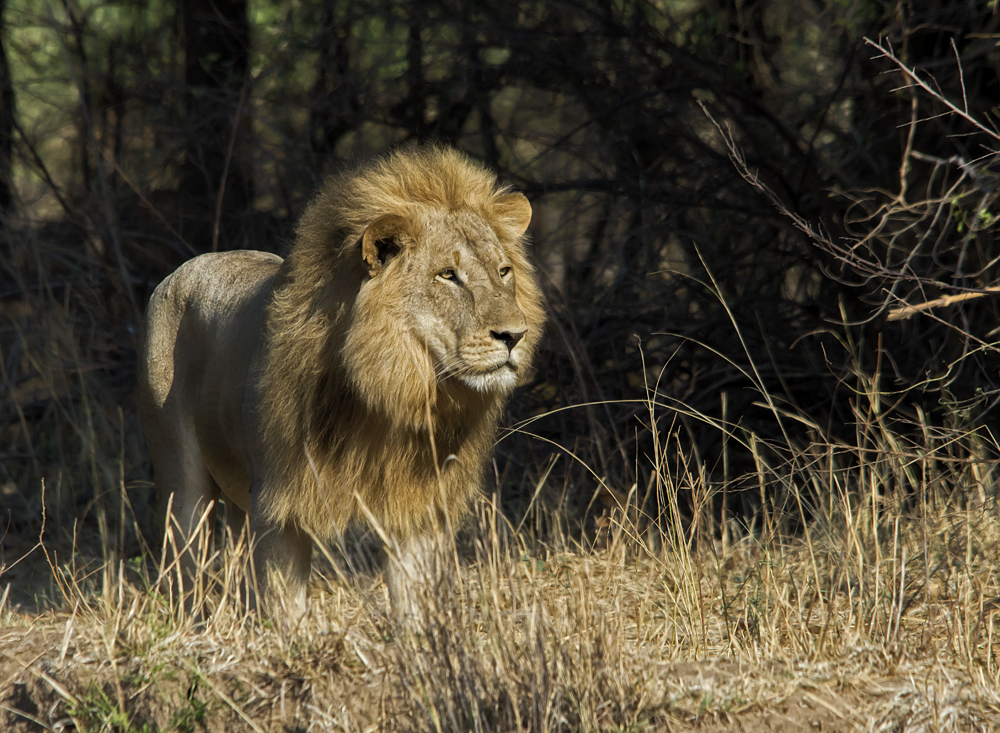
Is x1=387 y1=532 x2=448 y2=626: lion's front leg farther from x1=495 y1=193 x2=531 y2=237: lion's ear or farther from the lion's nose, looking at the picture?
x1=495 y1=193 x2=531 y2=237: lion's ear

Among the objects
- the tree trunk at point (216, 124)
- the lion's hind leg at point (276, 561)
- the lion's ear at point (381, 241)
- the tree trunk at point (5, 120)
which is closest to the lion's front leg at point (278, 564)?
the lion's hind leg at point (276, 561)

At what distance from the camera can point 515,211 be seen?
11.7ft

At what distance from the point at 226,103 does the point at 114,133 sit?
63.8 inches

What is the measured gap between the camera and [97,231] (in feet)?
21.9

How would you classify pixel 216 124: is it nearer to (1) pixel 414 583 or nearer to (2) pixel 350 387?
(2) pixel 350 387

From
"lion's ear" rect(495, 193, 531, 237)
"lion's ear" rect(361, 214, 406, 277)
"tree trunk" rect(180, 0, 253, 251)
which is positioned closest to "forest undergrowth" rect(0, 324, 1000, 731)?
"lion's ear" rect(361, 214, 406, 277)

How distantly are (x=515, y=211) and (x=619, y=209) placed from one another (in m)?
3.48

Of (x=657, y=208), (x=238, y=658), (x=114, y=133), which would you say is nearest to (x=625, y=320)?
(x=657, y=208)

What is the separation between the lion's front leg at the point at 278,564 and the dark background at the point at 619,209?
1.34m

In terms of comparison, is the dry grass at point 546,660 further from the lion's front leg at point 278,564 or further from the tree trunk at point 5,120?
the tree trunk at point 5,120

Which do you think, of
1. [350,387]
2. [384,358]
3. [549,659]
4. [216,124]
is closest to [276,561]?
[350,387]

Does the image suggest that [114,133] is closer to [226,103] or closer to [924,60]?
[226,103]

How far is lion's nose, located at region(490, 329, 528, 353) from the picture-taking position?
3.06 metres

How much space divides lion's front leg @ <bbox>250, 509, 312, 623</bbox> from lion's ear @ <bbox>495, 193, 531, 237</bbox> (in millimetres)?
1249
